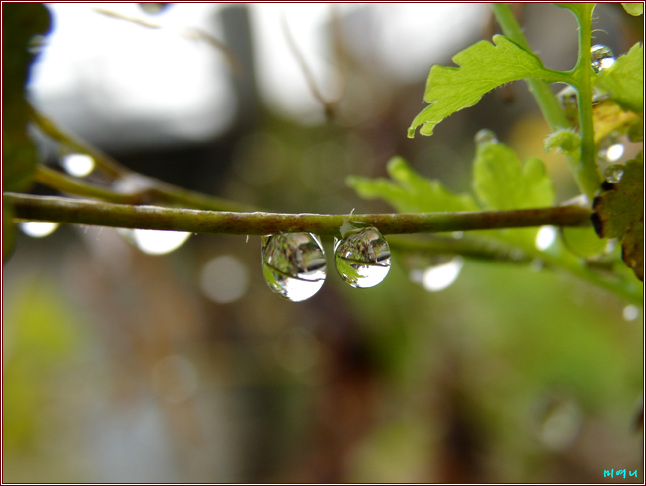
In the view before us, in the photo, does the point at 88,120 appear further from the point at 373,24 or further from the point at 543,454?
the point at 543,454

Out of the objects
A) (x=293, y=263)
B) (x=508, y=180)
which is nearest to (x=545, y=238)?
(x=508, y=180)

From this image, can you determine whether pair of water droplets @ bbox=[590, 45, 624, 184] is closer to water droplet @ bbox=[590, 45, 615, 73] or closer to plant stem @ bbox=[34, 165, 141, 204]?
water droplet @ bbox=[590, 45, 615, 73]

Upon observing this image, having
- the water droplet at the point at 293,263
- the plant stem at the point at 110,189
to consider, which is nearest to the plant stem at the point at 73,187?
the plant stem at the point at 110,189

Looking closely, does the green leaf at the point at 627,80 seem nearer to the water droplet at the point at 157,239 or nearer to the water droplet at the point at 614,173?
the water droplet at the point at 614,173

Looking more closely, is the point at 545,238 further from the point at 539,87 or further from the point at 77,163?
the point at 77,163

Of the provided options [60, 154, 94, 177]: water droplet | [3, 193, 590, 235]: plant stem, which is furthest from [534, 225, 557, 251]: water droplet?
[60, 154, 94, 177]: water droplet

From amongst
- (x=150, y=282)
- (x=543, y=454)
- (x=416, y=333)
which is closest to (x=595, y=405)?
(x=543, y=454)
